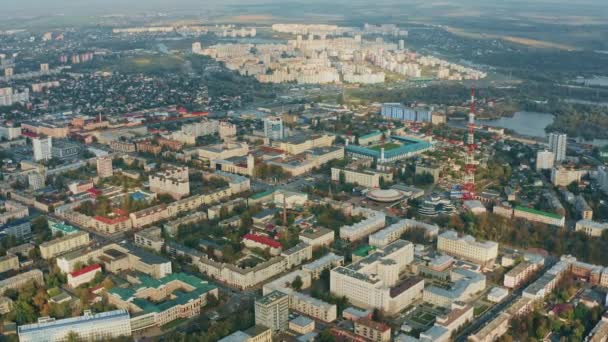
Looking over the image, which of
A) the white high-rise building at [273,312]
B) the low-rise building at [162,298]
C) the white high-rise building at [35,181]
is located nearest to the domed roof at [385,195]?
the low-rise building at [162,298]

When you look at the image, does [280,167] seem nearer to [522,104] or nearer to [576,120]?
[576,120]

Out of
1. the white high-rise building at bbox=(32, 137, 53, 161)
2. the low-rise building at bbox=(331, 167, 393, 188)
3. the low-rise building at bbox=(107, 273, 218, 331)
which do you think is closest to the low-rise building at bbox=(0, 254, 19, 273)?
A: the low-rise building at bbox=(107, 273, 218, 331)

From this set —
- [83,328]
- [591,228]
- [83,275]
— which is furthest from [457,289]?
[83,275]

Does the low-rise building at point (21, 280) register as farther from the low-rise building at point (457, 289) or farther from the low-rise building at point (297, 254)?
the low-rise building at point (457, 289)

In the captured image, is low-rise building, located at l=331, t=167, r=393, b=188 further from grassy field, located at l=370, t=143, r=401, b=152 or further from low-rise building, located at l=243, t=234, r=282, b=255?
low-rise building, located at l=243, t=234, r=282, b=255

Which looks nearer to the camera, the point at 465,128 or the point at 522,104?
the point at 465,128

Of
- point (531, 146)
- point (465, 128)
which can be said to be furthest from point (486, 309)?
point (465, 128)
